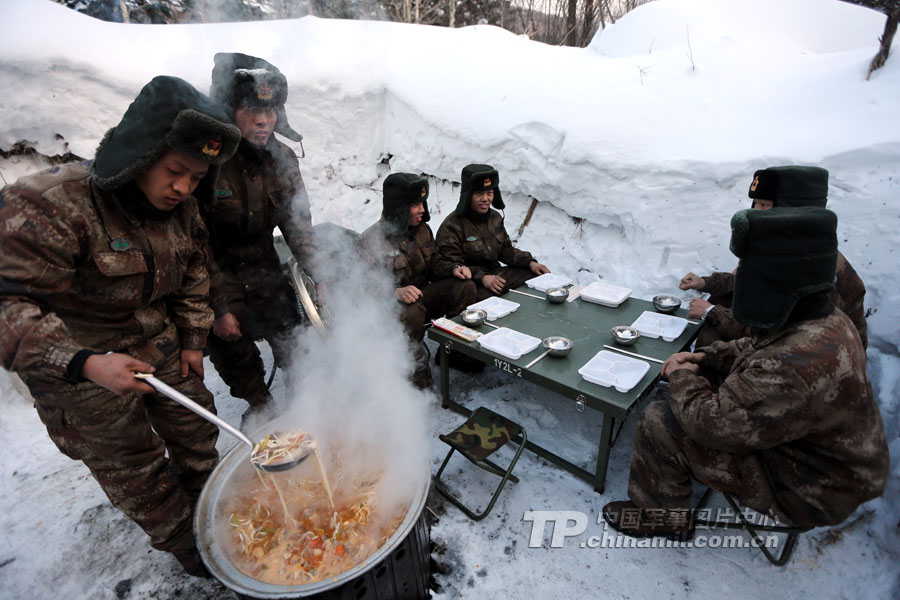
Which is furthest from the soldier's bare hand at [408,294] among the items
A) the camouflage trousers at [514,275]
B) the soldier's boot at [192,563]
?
the soldier's boot at [192,563]

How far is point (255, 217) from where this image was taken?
3.51 meters

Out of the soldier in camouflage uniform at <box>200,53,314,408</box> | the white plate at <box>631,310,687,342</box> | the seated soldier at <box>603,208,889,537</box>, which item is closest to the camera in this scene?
the seated soldier at <box>603,208,889,537</box>

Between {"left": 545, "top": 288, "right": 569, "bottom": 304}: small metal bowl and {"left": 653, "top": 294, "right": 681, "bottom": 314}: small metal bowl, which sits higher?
{"left": 653, "top": 294, "right": 681, "bottom": 314}: small metal bowl

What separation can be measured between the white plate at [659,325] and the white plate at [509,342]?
1.01 meters

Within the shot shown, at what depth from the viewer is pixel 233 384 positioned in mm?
3904

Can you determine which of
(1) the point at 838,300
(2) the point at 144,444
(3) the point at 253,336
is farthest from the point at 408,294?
(1) the point at 838,300

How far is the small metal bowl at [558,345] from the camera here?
3443mm

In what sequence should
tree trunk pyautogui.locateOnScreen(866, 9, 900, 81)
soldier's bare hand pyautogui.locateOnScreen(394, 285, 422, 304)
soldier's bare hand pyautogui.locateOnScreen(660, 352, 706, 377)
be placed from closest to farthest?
soldier's bare hand pyautogui.locateOnScreen(660, 352, 706, 377), soldier's bare hand pyautogui.locateOnScreen(394, 285, 422, 304), tree trunk pyautogui.locateOnScreen(866, 9, 900, 81)

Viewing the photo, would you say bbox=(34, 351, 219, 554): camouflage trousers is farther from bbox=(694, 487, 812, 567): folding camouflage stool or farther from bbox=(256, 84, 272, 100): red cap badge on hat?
bbox=(694, 487, 812, 567): folding camouflage stool

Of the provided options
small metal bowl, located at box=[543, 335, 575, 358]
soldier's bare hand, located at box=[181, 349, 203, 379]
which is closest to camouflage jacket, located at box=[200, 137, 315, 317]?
soldier's bare hand, located at box=[181, 349, 203, 379]

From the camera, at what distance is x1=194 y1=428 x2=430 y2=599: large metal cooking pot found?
1646 millimetres

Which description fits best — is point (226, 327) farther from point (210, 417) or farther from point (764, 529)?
point (764, 529)

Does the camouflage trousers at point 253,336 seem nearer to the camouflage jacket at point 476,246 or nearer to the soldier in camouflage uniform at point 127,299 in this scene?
the soldier in camouflage uniform at point 127,299

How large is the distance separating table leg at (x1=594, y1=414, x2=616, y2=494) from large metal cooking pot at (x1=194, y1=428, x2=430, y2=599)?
1.52 metres
